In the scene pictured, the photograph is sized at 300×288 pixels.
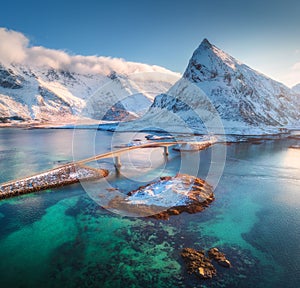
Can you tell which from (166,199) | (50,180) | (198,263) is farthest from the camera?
(50,180)

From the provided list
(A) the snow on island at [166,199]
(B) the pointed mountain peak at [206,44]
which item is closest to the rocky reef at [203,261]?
(A) the snow on island at [166,199]

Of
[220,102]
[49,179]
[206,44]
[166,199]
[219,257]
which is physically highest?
[206,44]

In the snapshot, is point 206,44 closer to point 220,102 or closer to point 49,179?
point 220,102

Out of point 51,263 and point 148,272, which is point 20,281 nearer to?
point 51,263

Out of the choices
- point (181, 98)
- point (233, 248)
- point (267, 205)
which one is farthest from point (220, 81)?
point (233, 248)

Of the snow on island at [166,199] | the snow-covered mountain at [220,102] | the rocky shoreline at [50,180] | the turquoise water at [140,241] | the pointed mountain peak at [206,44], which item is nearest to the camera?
the turquoise water at [140,241]

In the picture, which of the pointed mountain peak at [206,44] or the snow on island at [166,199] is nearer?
the snow on island at [166,199]

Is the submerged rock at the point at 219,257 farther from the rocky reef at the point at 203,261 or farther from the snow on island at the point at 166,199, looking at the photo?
the snow on island at the point at 166,199

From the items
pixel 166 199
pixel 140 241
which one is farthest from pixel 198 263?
pixel 166 199
